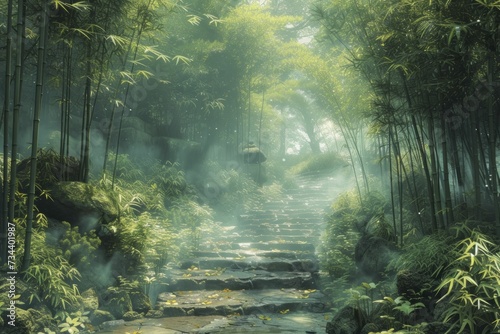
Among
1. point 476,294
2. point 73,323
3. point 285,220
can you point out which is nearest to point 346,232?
point 285,220

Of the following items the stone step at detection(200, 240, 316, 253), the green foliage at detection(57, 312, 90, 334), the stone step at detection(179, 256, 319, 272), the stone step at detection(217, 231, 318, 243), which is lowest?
the green foliage at detection(57, 312, 90, 334)

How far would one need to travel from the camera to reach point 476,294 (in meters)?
3.14

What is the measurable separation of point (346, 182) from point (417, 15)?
10.8m

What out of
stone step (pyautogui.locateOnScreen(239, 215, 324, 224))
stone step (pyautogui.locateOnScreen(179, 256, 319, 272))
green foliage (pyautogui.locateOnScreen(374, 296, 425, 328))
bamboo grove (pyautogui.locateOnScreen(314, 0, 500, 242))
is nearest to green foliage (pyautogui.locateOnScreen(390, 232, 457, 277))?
bamboo grove (pyautogui.locateOnScreen(314, 0, 500, 242))

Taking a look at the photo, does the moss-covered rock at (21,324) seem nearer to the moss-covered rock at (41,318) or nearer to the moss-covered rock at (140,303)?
the moss-covered rock at (41,318)

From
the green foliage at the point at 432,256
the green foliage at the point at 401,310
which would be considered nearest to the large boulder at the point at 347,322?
the green foliage at the point at 401,310

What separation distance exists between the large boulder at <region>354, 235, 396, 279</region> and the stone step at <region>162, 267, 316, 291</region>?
1.04 m

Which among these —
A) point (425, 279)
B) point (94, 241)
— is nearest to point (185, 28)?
point (94, 241)

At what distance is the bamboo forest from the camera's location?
372 centimetres

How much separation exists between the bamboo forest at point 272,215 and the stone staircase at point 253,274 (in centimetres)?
3

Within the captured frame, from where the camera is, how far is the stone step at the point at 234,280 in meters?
6.08

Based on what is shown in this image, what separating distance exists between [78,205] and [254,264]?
3013mm

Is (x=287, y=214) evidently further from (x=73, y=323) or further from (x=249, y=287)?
(x=73, y=323)

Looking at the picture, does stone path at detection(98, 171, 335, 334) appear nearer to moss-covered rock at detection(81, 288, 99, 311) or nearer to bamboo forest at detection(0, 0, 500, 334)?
bamboo forest at detection(0, 0, 500, 334)
